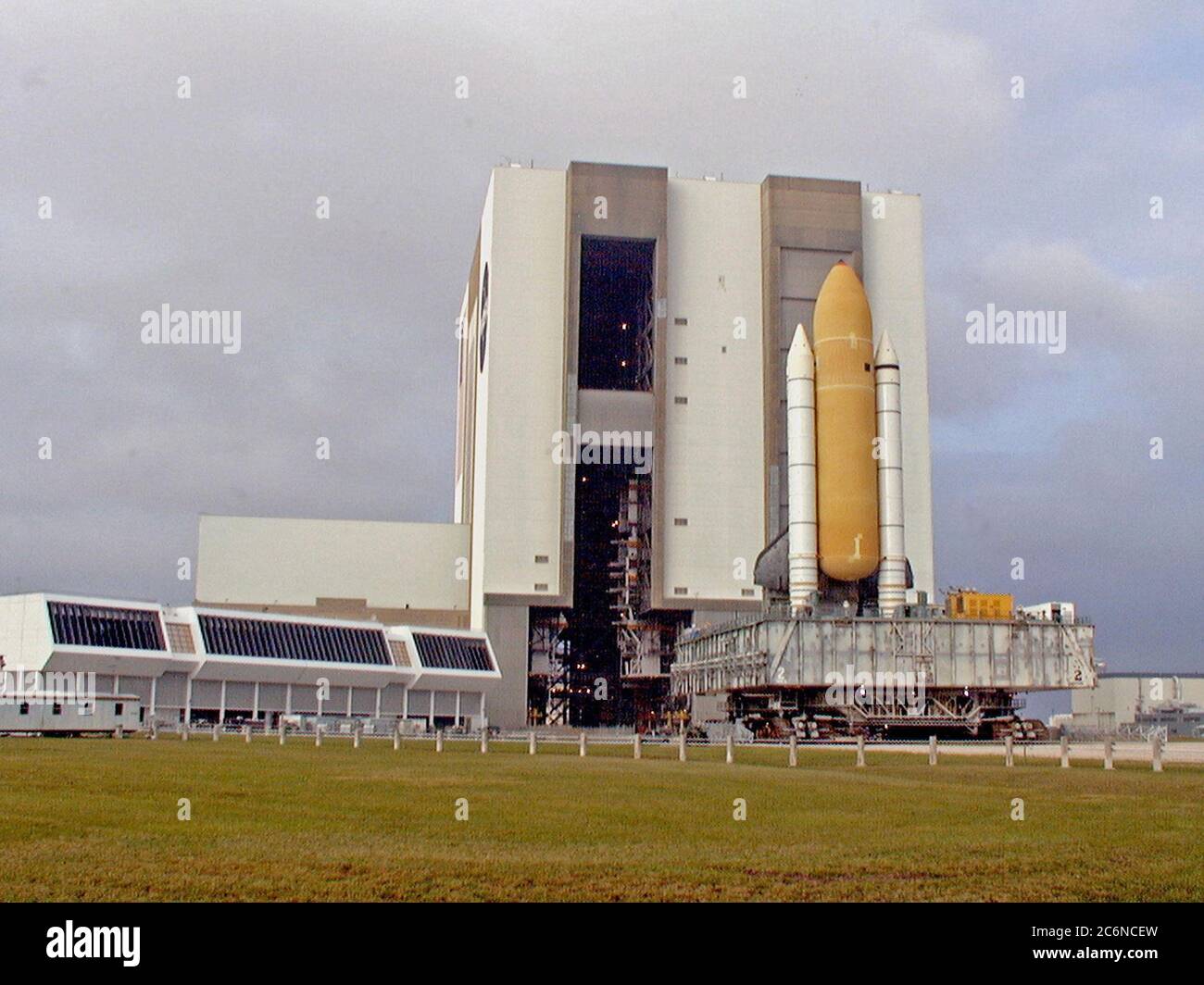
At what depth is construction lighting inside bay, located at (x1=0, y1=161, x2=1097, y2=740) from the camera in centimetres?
7788

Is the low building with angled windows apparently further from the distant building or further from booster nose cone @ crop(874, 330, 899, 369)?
the distant building

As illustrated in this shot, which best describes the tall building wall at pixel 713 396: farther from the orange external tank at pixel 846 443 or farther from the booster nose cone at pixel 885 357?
the booster nose cone at pixel 885 357

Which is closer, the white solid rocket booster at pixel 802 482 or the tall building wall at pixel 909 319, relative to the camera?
the white solid rocket booster at pixel 802 482

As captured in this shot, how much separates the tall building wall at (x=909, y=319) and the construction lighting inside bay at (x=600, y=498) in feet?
0.52

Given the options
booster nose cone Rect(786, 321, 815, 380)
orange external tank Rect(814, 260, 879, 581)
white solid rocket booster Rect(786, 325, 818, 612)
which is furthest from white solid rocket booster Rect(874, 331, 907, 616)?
booster nose cone Rect(786, 321, 815, 380)

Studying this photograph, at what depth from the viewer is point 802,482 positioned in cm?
5962

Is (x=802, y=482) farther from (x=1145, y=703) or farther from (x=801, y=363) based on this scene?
(x=1145, y=703)

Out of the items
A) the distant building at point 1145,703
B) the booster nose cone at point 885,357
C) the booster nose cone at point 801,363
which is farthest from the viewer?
the distant building at point 1145,703

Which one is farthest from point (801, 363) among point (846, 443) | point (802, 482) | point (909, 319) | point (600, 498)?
point (600, 498)

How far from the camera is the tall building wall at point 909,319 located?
276 feet

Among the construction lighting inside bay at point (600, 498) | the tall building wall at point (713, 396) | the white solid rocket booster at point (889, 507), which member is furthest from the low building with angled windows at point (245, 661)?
the white solid rocket booster at point (889, 507)
